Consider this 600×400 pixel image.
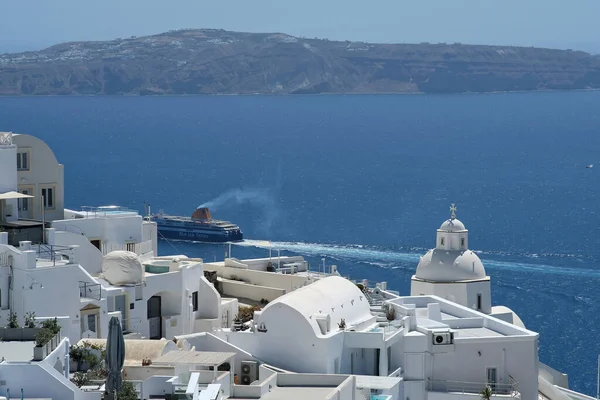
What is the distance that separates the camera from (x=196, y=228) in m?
105

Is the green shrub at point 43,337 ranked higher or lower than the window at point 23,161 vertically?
lower

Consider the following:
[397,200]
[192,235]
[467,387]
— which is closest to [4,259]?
[467,387]

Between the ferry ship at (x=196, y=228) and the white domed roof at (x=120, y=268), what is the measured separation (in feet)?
221

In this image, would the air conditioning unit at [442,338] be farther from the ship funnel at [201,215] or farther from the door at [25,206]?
the ship funnel at [201,215]

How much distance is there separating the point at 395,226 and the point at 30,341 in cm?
7874

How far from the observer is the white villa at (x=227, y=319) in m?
31.5

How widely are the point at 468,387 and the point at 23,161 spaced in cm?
1185

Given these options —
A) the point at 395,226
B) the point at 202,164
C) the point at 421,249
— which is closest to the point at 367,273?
the point at 421,249

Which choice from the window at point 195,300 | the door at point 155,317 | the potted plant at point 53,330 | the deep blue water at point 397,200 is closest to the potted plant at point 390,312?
the window at point 195,300

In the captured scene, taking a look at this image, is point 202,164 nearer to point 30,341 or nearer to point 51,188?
point 51,188

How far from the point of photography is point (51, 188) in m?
38.1

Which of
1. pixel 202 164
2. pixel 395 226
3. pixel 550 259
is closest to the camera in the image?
pixel 550 259

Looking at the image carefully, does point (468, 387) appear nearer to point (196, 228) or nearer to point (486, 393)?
point (486, 393)

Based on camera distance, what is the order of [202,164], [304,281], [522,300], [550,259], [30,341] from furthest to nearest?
[202,164]
[550,259]
[522,300]
[304,281]
[30,341]
